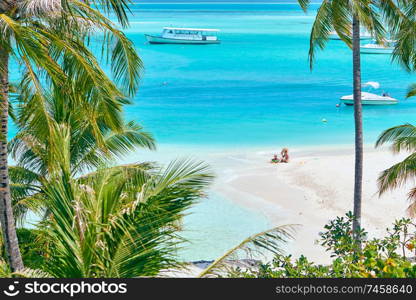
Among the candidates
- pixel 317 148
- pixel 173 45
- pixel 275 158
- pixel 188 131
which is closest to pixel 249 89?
pixel 188 131

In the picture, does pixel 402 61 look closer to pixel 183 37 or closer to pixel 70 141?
pixel 70 141

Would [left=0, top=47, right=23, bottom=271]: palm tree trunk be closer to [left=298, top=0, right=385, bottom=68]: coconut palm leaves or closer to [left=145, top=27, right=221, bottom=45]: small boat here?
[left=298, top=0, right=385, bottom=68]: coconut palm leaves

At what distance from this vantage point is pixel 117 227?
6.97m

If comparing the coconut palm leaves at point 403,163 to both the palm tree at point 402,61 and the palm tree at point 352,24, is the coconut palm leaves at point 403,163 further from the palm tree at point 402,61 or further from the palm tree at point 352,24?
the palm tree at point 352,24

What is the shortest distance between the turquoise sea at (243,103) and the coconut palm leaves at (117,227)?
39.0ft

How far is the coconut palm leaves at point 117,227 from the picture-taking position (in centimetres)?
680

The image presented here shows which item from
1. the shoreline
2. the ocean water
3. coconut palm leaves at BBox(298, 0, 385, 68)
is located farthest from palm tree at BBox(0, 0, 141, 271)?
the ocean water

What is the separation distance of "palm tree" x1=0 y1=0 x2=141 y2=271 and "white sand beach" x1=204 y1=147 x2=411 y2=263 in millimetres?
10618

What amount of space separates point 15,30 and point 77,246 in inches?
103

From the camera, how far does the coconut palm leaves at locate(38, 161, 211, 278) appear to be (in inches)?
268

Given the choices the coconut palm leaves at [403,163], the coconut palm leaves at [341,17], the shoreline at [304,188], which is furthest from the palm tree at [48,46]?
the shoreline at [304,188]

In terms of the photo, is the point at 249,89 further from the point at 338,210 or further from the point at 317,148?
the point at 338,210

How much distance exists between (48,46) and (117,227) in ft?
9.71

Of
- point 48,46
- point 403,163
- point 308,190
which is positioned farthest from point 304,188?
point 48,46
